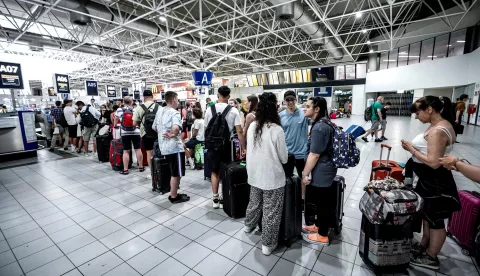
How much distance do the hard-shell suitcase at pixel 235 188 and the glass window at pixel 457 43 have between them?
1482cm

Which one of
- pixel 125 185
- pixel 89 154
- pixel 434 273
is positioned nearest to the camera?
pixel 434 273

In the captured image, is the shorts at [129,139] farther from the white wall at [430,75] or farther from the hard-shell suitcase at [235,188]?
the white wall at [430,75]

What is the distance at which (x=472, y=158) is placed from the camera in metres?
5.09

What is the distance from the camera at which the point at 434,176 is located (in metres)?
1.76

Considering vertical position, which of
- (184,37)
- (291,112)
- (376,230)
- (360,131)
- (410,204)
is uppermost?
(184,37)

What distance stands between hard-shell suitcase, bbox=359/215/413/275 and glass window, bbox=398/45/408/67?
1703 centimetres

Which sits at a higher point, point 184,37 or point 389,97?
point 184,37

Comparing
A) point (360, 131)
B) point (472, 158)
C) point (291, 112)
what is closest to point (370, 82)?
point (472, 158)

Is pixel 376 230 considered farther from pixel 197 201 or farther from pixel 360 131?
pixel 197 201

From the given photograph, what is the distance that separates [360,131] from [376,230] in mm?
2075

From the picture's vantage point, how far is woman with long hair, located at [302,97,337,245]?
6.33 ft

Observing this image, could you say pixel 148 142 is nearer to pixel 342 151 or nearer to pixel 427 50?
pixel 342 151

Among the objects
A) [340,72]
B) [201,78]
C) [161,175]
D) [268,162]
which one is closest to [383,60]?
[340,72]

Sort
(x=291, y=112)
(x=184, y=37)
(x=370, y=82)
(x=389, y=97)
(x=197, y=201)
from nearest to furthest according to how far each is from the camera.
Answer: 1. (x=291, y=112)
2. (x=197, y=201)
3. (x=184, y=37)
4. (x=370, y=82)
5. (x=389, y=97)
